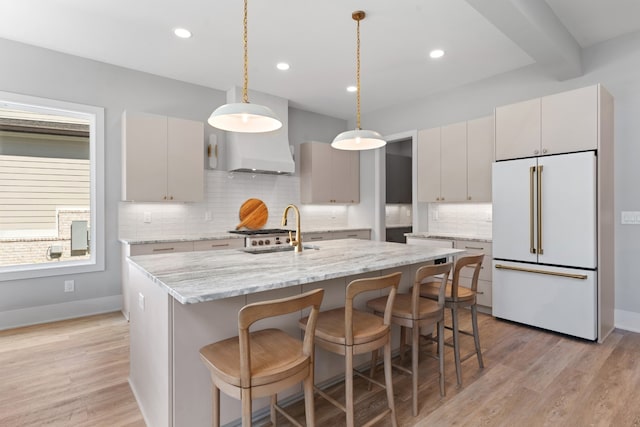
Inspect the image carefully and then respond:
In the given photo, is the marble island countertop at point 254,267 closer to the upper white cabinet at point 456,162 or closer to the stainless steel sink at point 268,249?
the stainless steel sink at point 268,249

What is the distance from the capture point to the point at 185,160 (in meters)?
4.11

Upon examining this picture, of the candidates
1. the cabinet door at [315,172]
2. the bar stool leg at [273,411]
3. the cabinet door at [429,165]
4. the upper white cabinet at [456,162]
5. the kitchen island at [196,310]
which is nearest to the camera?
the kitchen island at [196,310]

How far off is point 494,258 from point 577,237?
2.60ft

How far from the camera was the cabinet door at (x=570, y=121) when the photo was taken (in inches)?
119

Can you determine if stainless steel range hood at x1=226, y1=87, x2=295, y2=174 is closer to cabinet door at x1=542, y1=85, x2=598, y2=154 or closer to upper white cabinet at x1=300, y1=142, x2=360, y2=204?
upper white cabinet at x1=300, y1=142, x2=360, y2=204

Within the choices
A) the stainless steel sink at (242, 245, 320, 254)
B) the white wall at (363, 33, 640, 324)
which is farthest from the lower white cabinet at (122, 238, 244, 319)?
the white wall at (363, 33, 640, 324)

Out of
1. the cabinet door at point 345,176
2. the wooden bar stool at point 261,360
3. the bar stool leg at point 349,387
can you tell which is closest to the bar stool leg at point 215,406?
the wooden bar stool at point 261,360

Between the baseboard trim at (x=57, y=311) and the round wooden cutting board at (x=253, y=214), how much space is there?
1781mm

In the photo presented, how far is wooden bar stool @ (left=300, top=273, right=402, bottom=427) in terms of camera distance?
5.41 feet

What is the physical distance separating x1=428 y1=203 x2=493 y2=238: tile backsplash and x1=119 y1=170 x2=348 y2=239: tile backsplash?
1.86m

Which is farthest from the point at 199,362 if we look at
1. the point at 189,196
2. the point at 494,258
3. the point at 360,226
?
the point at 360,226

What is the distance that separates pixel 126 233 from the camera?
4.02 metres

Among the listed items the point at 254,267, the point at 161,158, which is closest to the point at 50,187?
the point at 161,158

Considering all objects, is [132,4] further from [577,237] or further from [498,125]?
[577,237]
